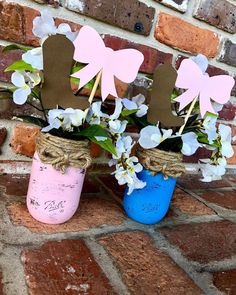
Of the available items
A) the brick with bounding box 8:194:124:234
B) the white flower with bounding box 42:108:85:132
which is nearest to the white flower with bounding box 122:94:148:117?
the white flower with bounding box 42:108:85:132

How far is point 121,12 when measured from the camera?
0.75m

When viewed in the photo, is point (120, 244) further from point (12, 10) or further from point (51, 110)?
point (12, 10)

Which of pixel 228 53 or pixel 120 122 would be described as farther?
pixel 228 53

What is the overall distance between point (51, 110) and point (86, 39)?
0.42 feet

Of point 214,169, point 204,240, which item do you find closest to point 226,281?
point 204,240

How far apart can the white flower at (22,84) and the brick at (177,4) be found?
0.40 m

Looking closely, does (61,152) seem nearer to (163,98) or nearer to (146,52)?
(163,98)

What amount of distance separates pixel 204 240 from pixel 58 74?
1.37ft

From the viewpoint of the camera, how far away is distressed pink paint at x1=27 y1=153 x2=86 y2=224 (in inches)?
22.9

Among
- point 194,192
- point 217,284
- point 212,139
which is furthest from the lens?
point 194,192

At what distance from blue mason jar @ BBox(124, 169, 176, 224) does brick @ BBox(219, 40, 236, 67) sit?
45 centimetres

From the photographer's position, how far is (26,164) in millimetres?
772

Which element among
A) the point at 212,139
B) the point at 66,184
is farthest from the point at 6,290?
the point at 212,139

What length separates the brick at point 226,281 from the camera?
53 centimetres
